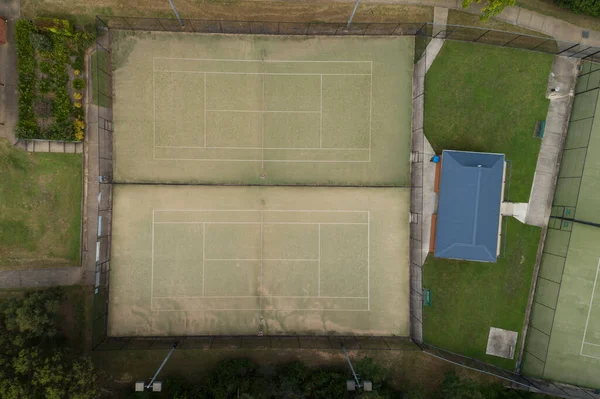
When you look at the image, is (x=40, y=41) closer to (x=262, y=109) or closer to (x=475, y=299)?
(x=262, y=109)

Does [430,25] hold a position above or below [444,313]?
above

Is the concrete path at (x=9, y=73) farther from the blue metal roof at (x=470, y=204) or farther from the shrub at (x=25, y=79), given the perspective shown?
the blue metal roof at (x=470, y=204)

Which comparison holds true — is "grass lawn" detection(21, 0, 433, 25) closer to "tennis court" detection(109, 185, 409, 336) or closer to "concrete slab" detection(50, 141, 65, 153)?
"concrete slab" detection(50, 141, 65, 153)

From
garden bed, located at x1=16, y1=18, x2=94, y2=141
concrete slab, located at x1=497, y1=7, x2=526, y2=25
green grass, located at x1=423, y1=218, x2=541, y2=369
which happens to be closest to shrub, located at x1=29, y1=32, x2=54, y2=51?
garden bed, located at x1=16, y1=18, x2=94, y2=141

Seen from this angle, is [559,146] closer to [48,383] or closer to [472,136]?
[472,136]

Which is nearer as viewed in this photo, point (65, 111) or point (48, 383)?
point (48, 383)

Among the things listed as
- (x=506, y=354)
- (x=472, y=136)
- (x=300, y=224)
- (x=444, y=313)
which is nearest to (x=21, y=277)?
(x=300, y=224)
